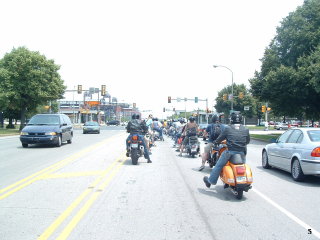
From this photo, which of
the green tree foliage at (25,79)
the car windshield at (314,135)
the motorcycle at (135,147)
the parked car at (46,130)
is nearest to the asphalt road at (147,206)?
the car windshield at (314,135)

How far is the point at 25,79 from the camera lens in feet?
130

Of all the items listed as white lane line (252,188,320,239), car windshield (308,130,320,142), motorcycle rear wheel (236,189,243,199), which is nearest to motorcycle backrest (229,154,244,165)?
motorcycle rear wheel (236,189,243,199)

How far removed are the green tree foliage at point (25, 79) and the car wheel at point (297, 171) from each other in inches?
1345

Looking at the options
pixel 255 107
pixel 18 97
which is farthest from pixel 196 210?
pixel 255 107

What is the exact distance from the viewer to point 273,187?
8484 millimetres

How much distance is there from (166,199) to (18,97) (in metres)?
35.7

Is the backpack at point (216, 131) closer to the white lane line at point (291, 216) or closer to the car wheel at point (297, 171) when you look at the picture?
the car wheel at point (297, 171)

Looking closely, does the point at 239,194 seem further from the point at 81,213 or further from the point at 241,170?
the point at 81,213

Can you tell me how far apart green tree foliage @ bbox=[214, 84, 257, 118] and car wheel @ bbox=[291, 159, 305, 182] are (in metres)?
77.6

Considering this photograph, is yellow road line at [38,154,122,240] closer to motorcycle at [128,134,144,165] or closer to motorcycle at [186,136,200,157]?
motorcycle at [128,134,144,165]

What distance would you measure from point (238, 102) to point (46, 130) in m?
74.1

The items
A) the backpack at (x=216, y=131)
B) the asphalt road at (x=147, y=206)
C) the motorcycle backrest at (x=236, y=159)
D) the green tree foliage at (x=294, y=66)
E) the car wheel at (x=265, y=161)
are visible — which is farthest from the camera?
the green tree foliage at (x=294, y=66)

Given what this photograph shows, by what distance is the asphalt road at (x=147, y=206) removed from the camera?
196 inches

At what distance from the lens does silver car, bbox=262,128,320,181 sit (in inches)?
340
